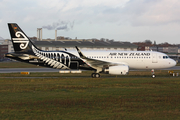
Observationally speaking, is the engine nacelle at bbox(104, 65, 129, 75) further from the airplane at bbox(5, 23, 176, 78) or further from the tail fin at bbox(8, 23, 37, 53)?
the tail fin at bbox(8, 23, 37, 53)

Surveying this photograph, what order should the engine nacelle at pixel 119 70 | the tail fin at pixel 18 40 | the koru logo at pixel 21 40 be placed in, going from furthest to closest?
the koru logo at pixel 21 40 → the tail fin at pixel 18 40 → the engine nacelle at pixel 119 70

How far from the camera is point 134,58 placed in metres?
41.4

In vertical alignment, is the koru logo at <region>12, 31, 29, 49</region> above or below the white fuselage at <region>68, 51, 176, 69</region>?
above

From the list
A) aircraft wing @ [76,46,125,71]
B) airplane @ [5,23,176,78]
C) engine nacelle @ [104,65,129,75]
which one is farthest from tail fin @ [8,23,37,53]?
engine nacelle @ [104,65,129,75]

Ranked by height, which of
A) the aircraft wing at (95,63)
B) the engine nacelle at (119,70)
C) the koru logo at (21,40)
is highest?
the koru logo at (21,40)

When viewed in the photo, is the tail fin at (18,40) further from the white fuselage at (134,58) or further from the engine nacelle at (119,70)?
the engine nacelle at (119,70)

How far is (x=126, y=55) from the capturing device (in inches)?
1630

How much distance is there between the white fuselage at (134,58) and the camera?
41.0 m

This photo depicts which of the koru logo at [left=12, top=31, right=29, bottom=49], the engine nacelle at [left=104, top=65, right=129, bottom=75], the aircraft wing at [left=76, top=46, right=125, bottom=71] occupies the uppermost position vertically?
the koru logo at [left=12, top=31, right=29, bottom=49]

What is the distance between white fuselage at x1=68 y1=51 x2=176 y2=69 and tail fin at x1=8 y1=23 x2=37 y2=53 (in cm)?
685

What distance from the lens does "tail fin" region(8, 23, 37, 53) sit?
39500mm

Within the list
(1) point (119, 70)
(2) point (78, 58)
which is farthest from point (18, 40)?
(1) point (119, 70)

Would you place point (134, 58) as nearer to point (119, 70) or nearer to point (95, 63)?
point (119, 70)

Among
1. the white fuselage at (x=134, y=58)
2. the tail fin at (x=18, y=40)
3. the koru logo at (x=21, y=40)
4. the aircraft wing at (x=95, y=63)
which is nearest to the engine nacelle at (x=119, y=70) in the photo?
the aircraft wing at (x=95, y=63)
